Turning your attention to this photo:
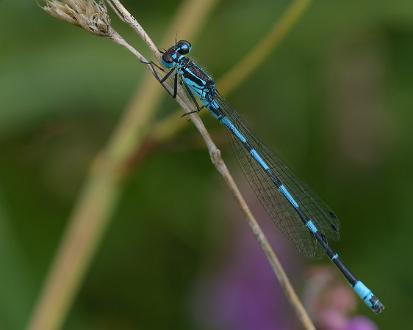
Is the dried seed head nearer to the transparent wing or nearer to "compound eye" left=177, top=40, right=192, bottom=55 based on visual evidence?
"compound eye" left=177, top=40, right=192, bottom=55

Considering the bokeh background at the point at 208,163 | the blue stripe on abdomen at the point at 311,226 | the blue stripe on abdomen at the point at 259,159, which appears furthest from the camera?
the bokeh background at the point at 208,163

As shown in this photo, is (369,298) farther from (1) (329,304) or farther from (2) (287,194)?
(2) (287,194)

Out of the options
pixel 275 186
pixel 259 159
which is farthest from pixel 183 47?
pixel 275 186

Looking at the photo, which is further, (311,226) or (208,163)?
(208,163)

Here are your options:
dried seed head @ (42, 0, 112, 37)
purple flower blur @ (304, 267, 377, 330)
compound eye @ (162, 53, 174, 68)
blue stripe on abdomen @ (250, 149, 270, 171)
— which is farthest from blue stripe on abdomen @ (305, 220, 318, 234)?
dried seed head @ (42, 0, 112, 37)

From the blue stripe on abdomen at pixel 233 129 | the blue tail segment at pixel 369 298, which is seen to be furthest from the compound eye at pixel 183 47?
the blue tail segment at pixel 369 298

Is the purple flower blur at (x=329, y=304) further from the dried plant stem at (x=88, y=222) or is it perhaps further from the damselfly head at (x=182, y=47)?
the damselfly head at (x=182, y=47)

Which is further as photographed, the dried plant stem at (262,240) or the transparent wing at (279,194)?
the transparent wing at (279,194)

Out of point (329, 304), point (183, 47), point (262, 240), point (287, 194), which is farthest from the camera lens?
point (287, 194)
